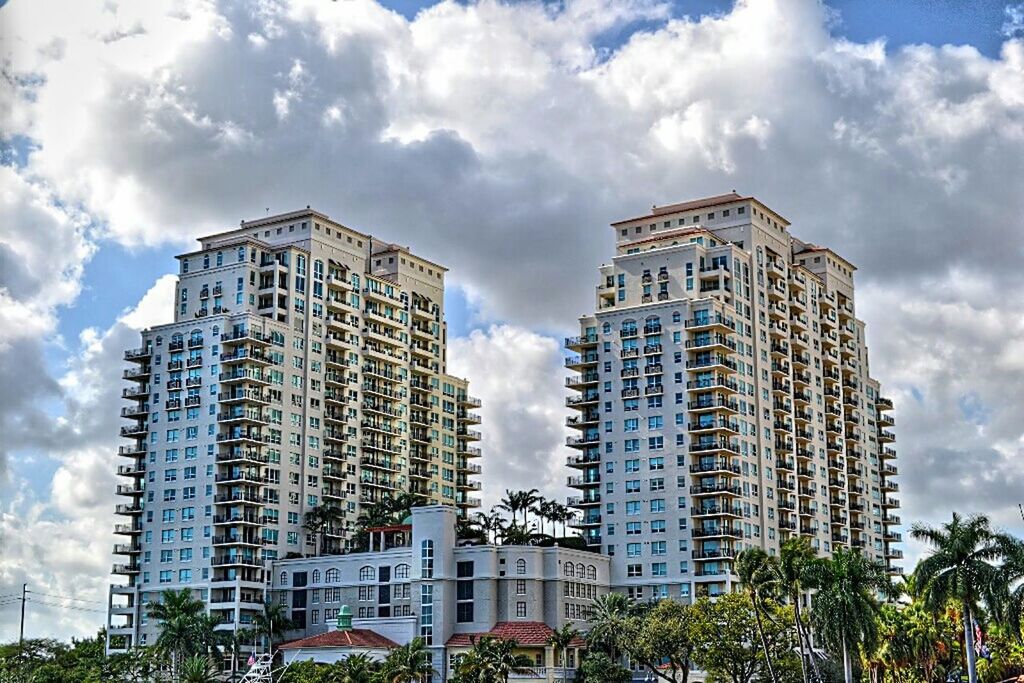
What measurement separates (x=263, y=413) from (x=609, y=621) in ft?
144

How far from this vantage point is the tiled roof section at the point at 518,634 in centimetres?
11756

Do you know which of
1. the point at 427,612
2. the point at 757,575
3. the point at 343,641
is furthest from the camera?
the point at 427,612

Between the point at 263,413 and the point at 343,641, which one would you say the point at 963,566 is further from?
the point at 263,413

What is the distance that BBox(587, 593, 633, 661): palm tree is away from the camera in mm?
114562

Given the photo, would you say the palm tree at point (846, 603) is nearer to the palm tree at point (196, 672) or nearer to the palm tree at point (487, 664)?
the palm tree at point (487, 664)

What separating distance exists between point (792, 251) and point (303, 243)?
5450 cm

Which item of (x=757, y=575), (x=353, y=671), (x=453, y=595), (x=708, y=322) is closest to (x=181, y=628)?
(x=453, y=595)

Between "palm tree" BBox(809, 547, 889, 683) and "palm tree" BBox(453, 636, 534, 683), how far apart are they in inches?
990

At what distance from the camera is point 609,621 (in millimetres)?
115250

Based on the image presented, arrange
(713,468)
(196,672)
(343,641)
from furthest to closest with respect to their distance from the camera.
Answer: (713,468) → (343,641) → (196,672)

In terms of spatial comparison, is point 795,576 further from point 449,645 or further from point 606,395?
point 606,395

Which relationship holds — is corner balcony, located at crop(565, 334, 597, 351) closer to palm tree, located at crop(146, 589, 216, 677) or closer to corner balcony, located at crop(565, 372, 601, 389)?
corner balcony, located at crop(565, 372, 601, 389)

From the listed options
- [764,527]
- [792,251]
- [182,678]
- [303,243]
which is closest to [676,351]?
[764,527]

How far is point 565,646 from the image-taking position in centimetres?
11688
